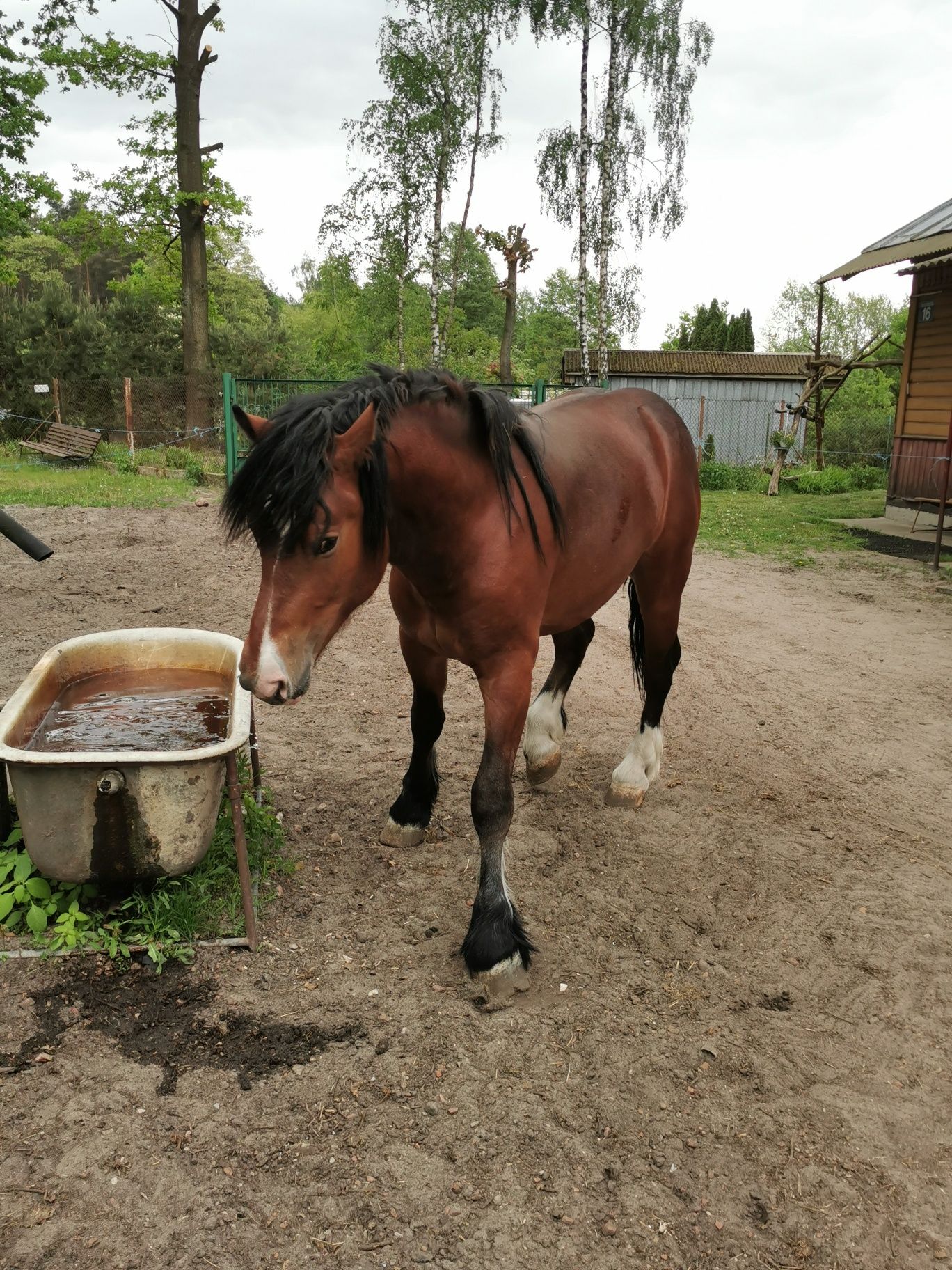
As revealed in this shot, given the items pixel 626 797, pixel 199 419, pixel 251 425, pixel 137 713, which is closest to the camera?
pixel 251 425

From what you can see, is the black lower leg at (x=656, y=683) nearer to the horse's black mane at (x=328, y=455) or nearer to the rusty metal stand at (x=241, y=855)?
the horse's black mane at (x=328, y=455)

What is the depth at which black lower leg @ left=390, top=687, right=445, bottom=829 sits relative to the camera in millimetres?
3254

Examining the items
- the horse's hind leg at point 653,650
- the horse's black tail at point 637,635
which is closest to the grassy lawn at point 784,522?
the horse's black tail at point 637,635

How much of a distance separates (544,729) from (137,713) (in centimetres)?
176

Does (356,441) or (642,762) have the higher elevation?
(356,441)

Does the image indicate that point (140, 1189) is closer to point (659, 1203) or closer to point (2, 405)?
point (659, 1203)

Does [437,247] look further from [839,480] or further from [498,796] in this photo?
[498,796]

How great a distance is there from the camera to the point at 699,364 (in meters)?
30.0

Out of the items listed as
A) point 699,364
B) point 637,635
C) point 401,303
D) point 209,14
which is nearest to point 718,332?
point 699,364

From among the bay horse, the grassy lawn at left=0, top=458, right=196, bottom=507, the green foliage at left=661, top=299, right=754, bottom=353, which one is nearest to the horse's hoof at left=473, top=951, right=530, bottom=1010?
the bay horse

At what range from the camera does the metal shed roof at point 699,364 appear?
27.2m

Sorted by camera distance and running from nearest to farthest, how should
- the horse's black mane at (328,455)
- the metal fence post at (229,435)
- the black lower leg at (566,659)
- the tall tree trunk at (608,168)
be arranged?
the horse's black mane at (328,455), the black lower leg at (566,659), the metal fence post at (229,435), the tall tree trunk at (608,168)

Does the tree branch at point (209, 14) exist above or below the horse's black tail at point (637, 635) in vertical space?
above

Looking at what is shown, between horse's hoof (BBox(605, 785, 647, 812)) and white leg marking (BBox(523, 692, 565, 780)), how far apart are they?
0.30 metres
